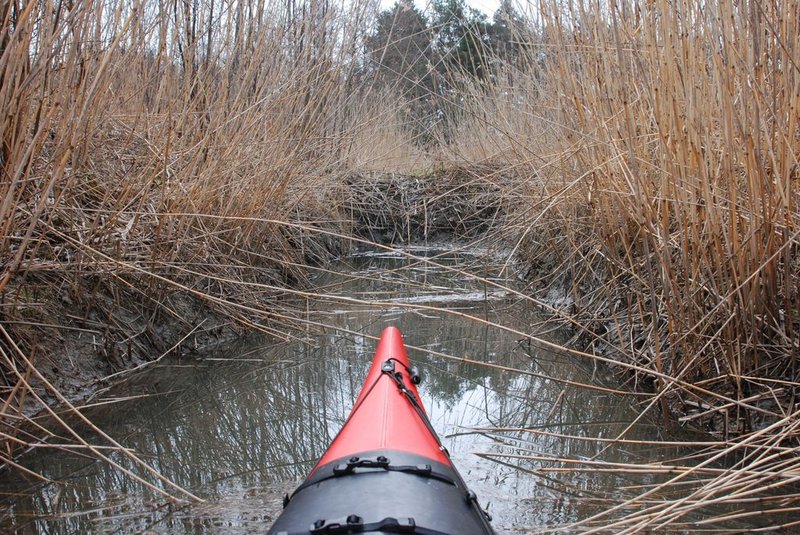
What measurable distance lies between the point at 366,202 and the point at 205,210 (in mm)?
3465

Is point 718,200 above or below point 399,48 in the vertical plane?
below

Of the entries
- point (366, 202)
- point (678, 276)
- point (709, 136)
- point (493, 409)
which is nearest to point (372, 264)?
point (366, 202)

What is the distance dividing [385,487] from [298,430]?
3.48 feet

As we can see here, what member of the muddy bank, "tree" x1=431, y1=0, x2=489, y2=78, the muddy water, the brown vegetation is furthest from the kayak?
"tree" x1=431, y1=0, x2=489, y2=78

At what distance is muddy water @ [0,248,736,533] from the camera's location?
5.18 feet

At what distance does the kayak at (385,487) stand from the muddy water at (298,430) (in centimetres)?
21

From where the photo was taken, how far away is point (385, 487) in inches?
46.7

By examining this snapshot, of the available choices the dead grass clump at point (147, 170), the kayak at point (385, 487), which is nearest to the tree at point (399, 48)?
the dead grass clump at point (147, 170)

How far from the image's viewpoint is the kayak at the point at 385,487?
3.52 feet

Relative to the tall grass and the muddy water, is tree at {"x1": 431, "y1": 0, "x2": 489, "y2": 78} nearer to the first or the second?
the tall grass

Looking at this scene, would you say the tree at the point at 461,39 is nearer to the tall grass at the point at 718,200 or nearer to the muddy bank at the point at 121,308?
the tall grass at the point at 718,200

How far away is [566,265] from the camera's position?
11.2 ft

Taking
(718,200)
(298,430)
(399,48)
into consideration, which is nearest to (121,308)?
(298,430)

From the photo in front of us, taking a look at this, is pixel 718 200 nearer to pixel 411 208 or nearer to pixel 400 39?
pixel 400 39
